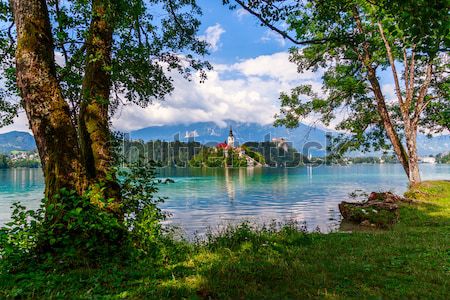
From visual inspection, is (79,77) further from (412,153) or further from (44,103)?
(412,153)

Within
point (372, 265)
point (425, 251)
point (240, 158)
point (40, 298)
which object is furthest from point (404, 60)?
point (240, 158)

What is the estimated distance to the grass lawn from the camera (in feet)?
16.8

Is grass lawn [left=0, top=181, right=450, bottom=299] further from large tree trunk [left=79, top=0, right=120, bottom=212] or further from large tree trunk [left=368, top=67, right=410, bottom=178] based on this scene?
large tree trunk [left=368, top=67, right=410, bottom=178]

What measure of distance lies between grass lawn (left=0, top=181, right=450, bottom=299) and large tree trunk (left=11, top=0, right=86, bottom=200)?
6.90 feet

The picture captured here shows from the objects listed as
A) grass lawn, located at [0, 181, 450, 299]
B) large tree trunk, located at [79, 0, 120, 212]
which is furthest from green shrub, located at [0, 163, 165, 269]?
large tree trunk, located at [79, 0, 120, 212]

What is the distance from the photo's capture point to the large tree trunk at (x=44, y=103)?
6.87 m

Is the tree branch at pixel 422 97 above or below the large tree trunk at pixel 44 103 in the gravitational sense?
above

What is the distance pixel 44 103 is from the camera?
6914mm

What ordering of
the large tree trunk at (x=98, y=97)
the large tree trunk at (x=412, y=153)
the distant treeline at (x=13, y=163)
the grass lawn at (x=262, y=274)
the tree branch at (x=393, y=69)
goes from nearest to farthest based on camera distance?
the grass lawn at (x=262, y=274)
the large tree trunk at (x=98, y=97)
the tree branch at (x=393, y=69)
the large tree trunk at (x=412, y=153)
the distant treeline at (x=13, y=163)

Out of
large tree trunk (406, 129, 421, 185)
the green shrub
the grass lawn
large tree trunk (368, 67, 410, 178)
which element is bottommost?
the grass lawn

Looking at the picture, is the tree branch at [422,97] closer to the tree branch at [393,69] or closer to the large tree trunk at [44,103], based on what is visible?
the tree branch at [393,69]

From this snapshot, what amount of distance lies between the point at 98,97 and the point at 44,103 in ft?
5.09

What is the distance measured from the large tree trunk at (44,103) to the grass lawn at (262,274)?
2.10m

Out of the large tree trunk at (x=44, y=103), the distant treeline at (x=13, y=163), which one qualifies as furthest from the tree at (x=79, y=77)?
the distant treeline at (x=13, y=163)
